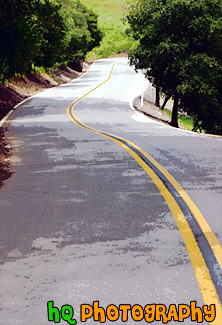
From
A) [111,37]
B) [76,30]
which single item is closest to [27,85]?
[76,30]

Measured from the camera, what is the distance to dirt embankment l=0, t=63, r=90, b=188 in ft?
38.2

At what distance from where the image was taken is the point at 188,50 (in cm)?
3042

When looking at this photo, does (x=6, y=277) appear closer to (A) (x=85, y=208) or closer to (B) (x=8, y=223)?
(B) (x=8, y=223)

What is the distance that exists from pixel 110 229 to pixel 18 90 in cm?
3352

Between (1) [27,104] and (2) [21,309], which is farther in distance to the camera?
(1) [27,104]

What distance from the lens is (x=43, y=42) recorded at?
40.7 metres

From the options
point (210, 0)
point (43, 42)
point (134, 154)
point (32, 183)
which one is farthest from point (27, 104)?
point (32, 183)

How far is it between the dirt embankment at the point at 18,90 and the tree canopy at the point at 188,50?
9.31 metres

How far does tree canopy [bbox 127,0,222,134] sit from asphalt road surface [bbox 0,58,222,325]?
16031 mm

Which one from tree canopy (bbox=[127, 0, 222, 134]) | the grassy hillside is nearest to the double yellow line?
tree canopy (bbox=[127, 0, 222, 134])

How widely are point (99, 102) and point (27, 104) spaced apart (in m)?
5.13

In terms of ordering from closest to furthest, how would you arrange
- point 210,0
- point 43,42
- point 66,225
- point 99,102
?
point 66,225, point 210,0, point 99,102, point 43,42

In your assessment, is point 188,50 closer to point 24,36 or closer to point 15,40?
point 24,36

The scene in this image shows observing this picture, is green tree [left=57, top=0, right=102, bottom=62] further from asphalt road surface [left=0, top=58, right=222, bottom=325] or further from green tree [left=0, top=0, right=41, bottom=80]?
asphalt road surface [left=0, top=58, right=222, bottom=325]
